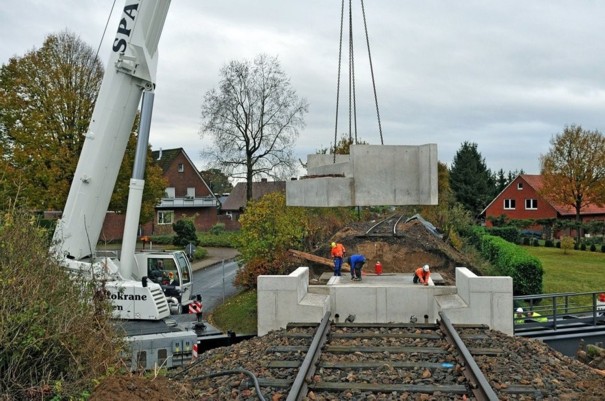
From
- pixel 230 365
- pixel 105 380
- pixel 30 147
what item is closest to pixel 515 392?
pixel 230 365

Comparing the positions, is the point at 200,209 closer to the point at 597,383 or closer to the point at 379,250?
the point at 379,250

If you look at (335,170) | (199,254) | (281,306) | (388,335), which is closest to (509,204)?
(199,254)

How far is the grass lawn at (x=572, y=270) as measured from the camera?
25.7m

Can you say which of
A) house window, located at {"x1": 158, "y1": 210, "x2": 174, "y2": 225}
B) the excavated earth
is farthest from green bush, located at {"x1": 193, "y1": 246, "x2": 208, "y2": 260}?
the excavated earth

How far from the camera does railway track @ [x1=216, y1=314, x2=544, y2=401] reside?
23.9ft

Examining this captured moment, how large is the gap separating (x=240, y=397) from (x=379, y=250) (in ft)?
47.2

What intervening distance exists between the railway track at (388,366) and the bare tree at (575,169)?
124ft

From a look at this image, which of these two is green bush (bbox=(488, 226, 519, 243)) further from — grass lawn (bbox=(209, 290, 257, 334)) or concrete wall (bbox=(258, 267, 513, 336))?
concrete wall (bbox=(258, 267, 513, 336))

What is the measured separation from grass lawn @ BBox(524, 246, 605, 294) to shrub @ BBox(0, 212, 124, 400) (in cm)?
2155

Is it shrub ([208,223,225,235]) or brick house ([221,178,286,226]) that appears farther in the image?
brick house ([221,178,286,226])

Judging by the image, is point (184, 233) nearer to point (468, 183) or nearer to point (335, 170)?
point (335, 170)

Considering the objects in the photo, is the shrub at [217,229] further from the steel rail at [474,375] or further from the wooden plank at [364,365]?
the wooden plank at [364,365]

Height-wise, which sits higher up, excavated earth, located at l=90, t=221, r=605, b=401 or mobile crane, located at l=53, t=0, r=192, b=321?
mobile crane, located at l=53, t=0, r=192, b=321

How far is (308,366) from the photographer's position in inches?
313
